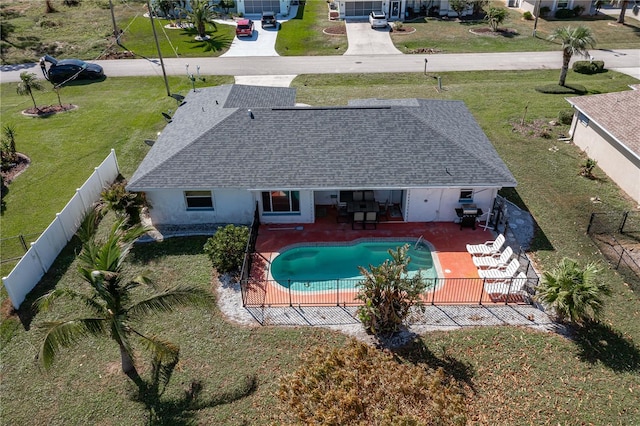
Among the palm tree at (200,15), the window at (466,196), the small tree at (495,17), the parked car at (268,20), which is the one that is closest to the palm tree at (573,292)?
the window at (466,196)

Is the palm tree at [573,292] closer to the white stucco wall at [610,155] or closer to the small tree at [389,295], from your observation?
the small tree at [389,295]

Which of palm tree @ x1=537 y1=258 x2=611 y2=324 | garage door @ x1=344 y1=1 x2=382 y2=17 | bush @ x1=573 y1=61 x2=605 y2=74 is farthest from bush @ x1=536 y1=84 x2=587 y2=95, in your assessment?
garage door @ x1=344 y1=1 x2=382 y2=17

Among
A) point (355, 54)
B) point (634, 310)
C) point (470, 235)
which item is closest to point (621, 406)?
point (634, 310)

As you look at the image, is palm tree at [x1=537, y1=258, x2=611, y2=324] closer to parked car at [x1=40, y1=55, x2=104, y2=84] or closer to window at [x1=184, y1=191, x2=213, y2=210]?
window at [x1=184, y1=191, x2=213, y2=210]

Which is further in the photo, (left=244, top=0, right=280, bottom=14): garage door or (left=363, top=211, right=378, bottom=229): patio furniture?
(left=244, top=0, right=280, bottom=14): garage door

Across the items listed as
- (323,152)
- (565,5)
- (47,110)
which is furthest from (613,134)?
(565,5)

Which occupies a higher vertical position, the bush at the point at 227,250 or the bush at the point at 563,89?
the bush at the point at 563,89

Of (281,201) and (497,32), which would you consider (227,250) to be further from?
(497,32)
